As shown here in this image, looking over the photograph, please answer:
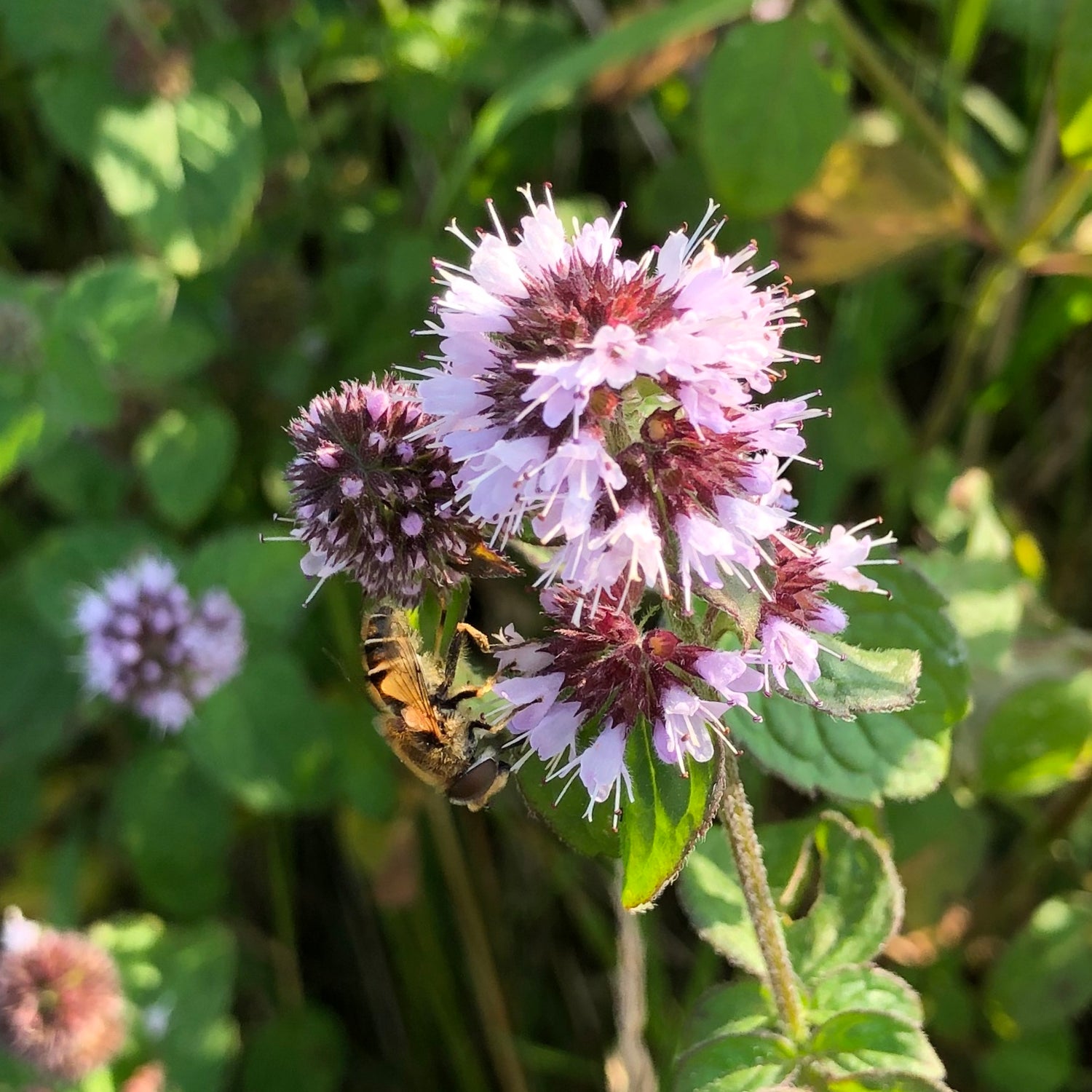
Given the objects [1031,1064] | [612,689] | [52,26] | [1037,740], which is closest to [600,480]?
[612,689]

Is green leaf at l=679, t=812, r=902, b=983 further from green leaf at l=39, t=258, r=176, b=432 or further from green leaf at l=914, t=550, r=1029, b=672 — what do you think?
green leaf at l=39, t=258, r=176, b=432

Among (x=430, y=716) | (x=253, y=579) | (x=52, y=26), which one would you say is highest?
(x=52, y=26)

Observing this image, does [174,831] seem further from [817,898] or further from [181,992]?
[817,898]

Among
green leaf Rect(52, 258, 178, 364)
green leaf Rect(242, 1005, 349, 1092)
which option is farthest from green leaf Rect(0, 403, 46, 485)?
green leaf Rect(242, 1005, 349, 1092)

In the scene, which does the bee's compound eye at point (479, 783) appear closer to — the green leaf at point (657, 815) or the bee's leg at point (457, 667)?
the bee's leg at point (457, 667)

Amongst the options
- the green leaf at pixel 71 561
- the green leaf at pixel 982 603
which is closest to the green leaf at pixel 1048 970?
the green leaf at pixel 982 603

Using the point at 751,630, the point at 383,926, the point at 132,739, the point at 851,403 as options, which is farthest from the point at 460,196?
the point at 751,630

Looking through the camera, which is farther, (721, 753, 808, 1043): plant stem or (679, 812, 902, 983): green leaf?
(679, 812, 902, 983): green leaf
